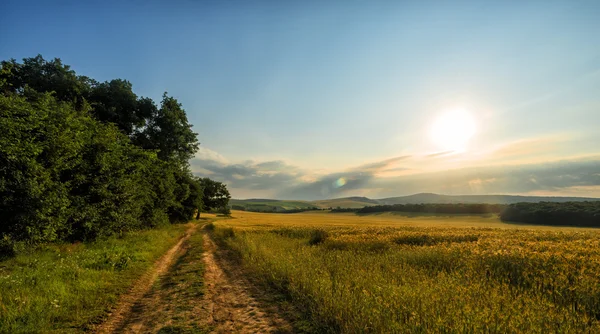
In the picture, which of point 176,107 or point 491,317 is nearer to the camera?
point 491,317

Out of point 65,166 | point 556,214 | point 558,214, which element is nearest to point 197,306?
point 65,166

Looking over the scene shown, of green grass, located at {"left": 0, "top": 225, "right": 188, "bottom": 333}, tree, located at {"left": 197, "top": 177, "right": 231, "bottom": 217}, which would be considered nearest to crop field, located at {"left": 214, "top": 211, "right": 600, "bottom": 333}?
green grass, located at {"left": 0, "top": 225, "right": 188, "bottom": 333}

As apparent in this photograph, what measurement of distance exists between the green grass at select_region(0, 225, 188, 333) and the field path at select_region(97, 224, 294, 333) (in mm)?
558

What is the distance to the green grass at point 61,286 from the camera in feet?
18.4

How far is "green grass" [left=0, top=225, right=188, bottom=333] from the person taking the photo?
561 cm

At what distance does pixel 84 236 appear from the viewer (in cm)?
1406

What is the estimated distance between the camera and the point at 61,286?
7371 mm

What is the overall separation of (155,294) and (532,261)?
1222 cm

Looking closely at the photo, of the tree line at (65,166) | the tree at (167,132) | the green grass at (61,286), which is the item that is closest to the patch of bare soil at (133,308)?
the green grass at (61,286)

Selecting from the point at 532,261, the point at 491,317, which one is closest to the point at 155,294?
the point at 491,317

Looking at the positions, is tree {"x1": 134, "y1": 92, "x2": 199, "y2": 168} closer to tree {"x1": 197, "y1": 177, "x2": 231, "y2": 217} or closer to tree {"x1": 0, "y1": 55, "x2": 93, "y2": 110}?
tree {"x1": 0, "y1": 55, "x2": 93, "y2": 110}

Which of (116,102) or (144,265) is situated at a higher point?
(116,102)

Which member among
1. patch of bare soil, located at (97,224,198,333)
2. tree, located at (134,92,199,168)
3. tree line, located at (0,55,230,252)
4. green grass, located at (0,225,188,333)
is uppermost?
tree, located at (134,92,199,168)

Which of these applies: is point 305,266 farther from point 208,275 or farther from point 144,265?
point 144,265
